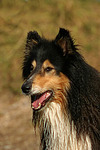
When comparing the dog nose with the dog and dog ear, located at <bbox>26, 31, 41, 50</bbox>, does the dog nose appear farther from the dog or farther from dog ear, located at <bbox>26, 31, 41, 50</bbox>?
Result: dog ear, located at <bbox>26, 31, 41, 50</bbox>

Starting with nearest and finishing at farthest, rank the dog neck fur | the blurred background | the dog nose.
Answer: the dog nose
the dog neck fur
the blurred background

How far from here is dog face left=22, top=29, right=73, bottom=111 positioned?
433cm

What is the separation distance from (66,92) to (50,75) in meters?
0.33

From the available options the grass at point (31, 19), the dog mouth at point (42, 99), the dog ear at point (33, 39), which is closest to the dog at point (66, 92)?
the dog mouth at point (42, 99)

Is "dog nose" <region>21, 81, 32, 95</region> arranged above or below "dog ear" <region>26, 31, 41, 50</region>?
below

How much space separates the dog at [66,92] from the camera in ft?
14.3

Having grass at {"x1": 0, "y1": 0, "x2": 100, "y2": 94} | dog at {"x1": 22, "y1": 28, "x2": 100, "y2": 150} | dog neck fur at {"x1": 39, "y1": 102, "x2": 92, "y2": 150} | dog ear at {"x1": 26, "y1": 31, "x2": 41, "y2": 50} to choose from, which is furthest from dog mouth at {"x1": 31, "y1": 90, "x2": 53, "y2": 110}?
grass at {"x1": 0, "y1": 0, "x2": 100, "y2": 94}

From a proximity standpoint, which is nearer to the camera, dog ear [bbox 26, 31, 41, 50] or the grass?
dog ear [bbox 26, 31, 41, 50]

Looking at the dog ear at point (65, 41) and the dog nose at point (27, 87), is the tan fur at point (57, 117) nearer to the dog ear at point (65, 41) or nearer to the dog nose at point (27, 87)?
the dog nose at point (27, 87)

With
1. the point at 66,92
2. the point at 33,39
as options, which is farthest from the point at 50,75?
the point at 33,39

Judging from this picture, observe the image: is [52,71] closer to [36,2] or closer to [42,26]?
[36,2]

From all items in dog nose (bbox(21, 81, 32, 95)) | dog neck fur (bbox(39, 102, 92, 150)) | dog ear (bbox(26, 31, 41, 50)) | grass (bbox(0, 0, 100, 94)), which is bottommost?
dog neck fur (bbox(39, 102, 92, 150))

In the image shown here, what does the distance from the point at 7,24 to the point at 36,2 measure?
95cm

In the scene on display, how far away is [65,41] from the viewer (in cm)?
444
